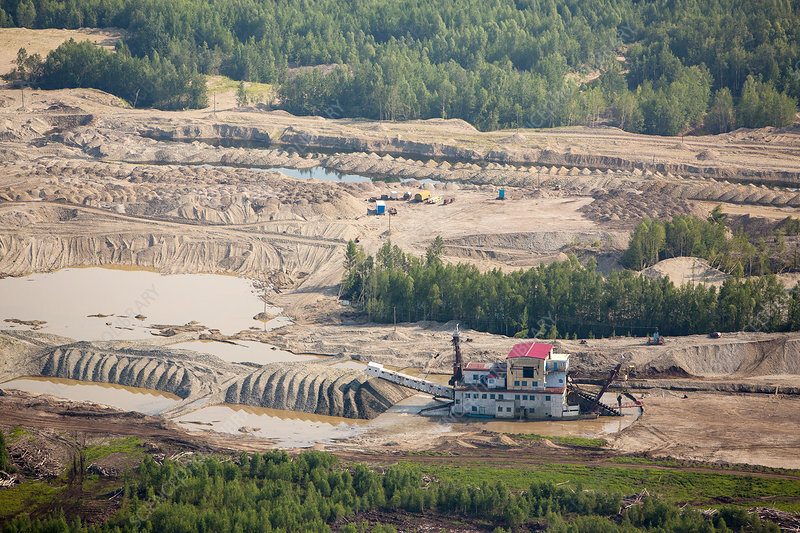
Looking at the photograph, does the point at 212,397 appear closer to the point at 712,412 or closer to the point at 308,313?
the point at 308,313

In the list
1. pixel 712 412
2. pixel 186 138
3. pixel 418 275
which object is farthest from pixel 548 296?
pixel 186 138

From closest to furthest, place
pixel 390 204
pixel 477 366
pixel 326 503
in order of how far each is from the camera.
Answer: pixel 326 503 < pixel 477 366 < pixel 390 204

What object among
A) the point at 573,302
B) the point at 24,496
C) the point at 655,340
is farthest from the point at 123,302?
the point at 655,340

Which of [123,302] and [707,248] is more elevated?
[707,248]

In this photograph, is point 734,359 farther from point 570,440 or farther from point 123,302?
point 123,302

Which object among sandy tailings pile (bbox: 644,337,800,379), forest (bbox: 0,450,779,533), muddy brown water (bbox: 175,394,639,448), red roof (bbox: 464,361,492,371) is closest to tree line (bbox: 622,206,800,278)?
sandy tailings pile (bbox: 644,337,800,379)

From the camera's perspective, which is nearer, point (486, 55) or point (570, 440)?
point (570, 440)

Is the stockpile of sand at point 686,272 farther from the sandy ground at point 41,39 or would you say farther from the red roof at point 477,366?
the sandy ground at point 41,39

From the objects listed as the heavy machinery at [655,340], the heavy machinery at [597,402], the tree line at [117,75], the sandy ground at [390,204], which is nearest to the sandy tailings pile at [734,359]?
the sandy ground at [390,204]
